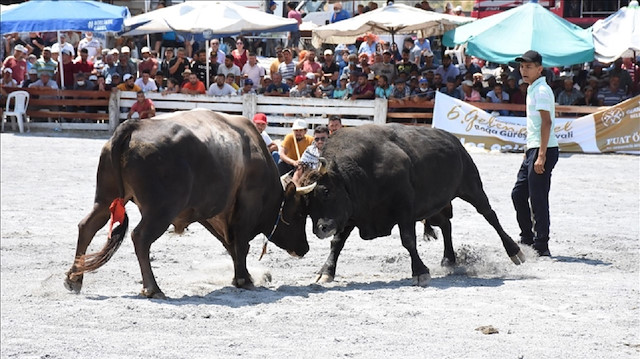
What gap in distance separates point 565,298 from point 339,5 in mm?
19348

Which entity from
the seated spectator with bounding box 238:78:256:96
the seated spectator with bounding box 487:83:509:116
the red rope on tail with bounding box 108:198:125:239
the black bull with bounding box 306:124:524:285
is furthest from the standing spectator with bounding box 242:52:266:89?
the red rope on tail with bounding box 108:198:125:239

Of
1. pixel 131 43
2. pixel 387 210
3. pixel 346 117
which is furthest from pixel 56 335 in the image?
pixel 131 43

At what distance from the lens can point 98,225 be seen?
29.9 ft

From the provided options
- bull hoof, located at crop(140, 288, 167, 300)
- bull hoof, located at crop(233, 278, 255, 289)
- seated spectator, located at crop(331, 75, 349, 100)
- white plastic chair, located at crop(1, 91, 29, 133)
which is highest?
bull hoof, located at crop(140, 288, 167, 300)

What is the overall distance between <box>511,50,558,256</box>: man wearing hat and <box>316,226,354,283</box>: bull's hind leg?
2072mm

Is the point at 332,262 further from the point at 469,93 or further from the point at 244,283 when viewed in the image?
the point at 469,93

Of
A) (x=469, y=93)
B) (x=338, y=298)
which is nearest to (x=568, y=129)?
(x=469, y=93)

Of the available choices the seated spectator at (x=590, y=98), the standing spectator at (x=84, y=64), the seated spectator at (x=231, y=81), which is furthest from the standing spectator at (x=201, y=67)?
the seated spectator at (x=590, y=98)

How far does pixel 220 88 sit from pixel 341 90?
2605 millimetres

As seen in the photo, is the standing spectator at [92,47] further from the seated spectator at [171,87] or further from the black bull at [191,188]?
the black bull at [191,188]

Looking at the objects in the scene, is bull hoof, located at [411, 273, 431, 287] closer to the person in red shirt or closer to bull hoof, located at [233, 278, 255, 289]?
bull hoof, located at [233, 278, 255, 289]

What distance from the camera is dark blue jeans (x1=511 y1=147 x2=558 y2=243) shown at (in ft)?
35.1

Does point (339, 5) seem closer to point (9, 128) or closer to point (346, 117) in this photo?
point (346, 117)

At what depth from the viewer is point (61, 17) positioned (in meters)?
22.0
